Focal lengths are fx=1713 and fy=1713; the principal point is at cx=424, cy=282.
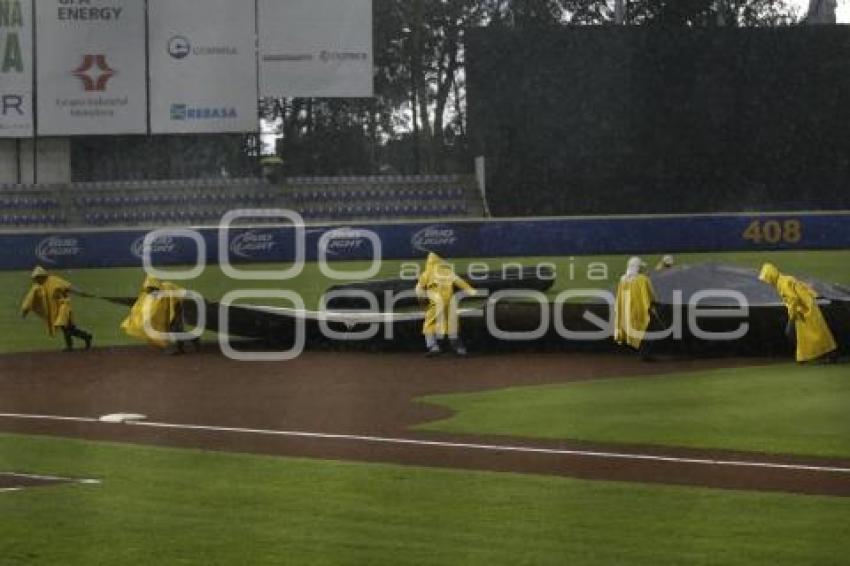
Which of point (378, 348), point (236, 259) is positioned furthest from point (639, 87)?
point (378, 348)

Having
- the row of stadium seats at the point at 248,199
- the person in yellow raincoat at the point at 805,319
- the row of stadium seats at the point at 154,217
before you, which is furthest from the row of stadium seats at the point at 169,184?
the person in yellow raincoat at the point at 805,319

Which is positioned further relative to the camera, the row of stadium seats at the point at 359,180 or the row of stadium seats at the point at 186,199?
the row of stadium seats at the point at 359,180

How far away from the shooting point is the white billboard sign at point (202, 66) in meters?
26.8

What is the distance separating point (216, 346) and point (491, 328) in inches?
124

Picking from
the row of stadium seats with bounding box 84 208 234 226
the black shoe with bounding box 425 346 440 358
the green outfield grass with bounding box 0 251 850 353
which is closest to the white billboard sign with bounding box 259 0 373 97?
the row of stadium seats with bounding box 84 208 234 226

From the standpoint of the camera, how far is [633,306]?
1541 centimetres

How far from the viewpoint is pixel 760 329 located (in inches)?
607

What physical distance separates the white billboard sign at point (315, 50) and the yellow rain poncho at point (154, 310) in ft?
31.1

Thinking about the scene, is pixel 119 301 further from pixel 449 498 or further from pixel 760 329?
pixel 449 498

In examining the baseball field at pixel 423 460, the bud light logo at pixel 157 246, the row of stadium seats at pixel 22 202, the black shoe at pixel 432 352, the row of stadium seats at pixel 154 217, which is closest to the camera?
the baseball field at pixel 423 460

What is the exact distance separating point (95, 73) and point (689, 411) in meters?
17.0

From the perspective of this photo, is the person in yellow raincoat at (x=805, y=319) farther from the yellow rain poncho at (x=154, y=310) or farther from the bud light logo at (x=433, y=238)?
the bud light logo at (x=433, y=238)

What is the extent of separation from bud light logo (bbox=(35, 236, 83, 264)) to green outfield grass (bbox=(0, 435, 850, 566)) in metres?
15.7

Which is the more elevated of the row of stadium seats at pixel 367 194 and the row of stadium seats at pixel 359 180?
the row of stadium seats at pixel 359 180
